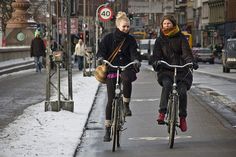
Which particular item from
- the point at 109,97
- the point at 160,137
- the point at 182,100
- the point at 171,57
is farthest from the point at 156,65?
the point at 160,137

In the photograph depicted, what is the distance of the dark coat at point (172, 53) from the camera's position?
9.95 metres

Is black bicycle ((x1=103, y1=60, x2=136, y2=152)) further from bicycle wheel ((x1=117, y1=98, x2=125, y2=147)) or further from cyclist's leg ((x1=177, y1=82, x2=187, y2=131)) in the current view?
cyclist's leg ((x1=177, y1=82, x2=187, y2=131))

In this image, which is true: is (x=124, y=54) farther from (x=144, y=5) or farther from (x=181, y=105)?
(x=144, y=5)

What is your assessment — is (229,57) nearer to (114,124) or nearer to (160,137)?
(160,137)

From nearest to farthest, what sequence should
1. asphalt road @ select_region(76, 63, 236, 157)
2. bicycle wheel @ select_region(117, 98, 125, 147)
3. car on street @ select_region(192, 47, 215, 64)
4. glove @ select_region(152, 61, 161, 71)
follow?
asphalt road @ select_region(76, 63, 236, 157)
bicycle wheel @ select_region(117, 98, 125, 147)
glove @ select_region(152, 61, 161, 71)
car on street @ select_region(192, 47, 215, 64)

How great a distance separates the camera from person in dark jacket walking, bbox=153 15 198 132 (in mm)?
9930

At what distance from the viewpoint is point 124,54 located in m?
10.0

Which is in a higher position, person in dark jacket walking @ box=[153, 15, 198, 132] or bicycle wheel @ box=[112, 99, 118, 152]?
person in dark jacket walking @ box=[153, 15, 198, 132]

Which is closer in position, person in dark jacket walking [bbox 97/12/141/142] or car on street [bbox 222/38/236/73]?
person in dark jacket walking [bbox 97/12/141/142]

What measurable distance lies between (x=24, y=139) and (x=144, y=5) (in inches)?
3258

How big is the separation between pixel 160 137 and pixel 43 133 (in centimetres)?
181

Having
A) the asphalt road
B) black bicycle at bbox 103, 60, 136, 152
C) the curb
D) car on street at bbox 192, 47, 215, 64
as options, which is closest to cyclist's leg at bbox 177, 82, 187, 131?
the asphalt road

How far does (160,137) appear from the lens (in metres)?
10.8

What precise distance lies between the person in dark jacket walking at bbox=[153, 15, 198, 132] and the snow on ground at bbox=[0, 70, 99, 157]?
1.52 metres
